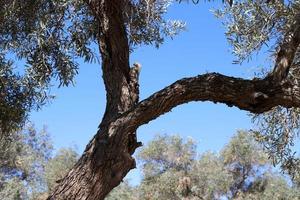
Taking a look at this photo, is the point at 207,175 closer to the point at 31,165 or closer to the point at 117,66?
the point at 31,165

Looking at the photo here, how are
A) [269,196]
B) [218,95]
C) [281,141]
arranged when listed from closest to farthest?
1. [218,95]
2. [281,141]
3. [269,196]

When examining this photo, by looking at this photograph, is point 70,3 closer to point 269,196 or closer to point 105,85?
point 105,85

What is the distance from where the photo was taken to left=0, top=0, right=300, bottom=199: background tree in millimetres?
4832

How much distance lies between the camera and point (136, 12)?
6.96m

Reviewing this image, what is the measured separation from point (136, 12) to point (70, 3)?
2.98ft

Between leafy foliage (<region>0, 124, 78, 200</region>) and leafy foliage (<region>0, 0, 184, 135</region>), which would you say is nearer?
leafy foliage (<region>0, 0, 184, 135</region>)

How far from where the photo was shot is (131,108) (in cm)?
500

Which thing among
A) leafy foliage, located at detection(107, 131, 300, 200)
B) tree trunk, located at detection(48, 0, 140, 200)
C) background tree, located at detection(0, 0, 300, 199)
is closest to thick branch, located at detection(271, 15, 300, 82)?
background tree, located at detection(0, 0, 300, 199)

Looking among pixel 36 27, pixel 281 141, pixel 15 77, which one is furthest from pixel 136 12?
pixel 281 141

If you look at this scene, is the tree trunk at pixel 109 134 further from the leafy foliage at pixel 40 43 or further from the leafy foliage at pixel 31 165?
the leafy foliage at pixel 31 165

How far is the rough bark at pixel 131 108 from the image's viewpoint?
15.3 ft

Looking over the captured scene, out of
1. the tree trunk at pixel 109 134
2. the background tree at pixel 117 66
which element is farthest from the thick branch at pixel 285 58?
the tree trunk at pixel 109 134

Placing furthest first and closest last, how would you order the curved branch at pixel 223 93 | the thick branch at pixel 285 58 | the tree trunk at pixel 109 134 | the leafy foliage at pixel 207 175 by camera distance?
the leafy foliage at pixel 207 175 < the thick branch at pixel 285 58 < the curved branch at pixel 223 93 < the tree trunk at pixel 109 134

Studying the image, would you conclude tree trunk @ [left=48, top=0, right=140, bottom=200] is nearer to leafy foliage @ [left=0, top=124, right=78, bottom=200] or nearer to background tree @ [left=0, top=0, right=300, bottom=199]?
background tree @ [left=0, top=0, right=300, bottom=199]
